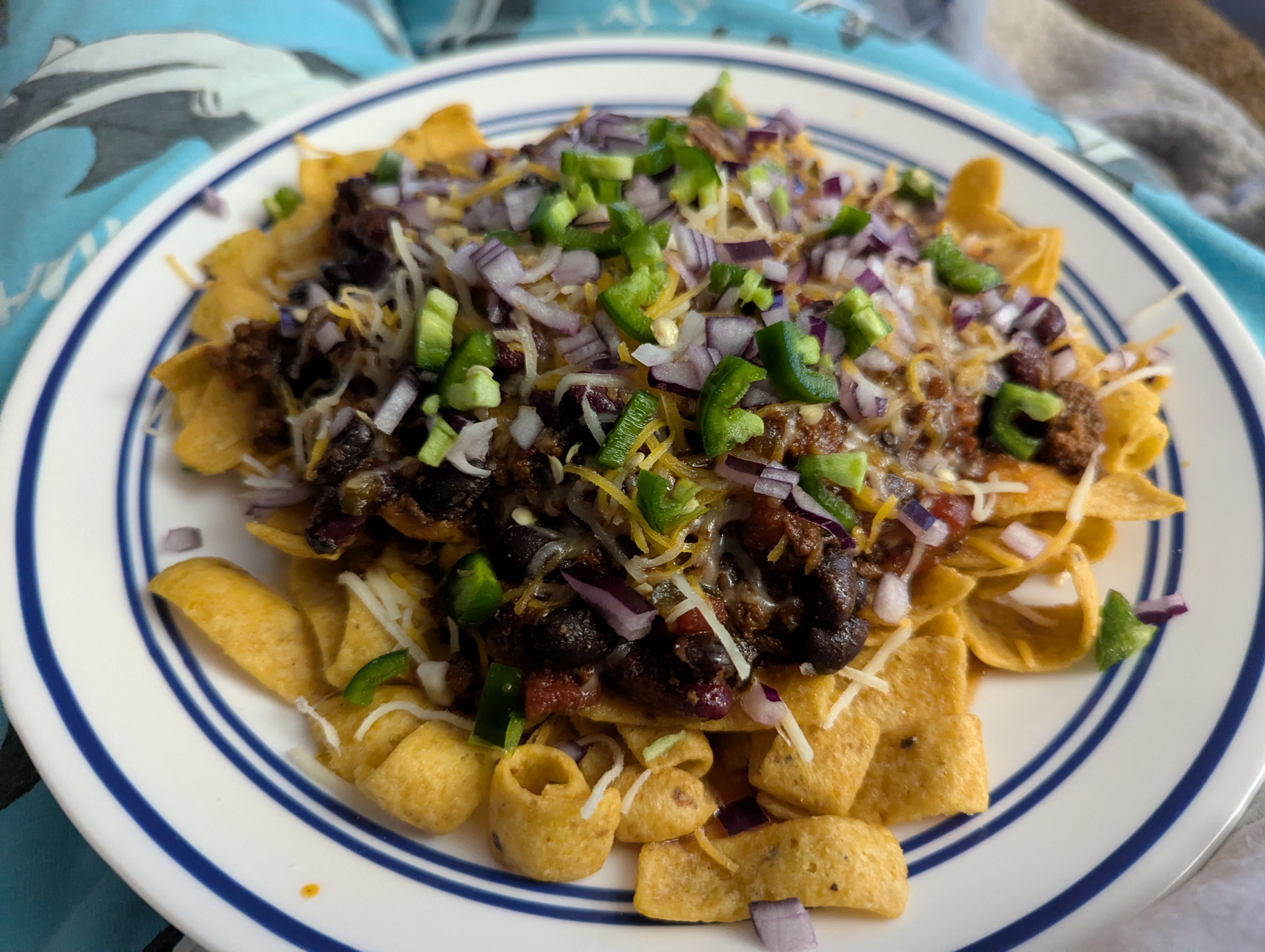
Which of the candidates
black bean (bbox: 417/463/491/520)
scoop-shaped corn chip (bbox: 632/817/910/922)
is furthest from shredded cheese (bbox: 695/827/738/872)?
black bean (bbox: 417/463/491/520)

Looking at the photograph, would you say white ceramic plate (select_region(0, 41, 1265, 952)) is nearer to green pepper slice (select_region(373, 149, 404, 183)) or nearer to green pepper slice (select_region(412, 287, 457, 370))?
green pepper slice (select_region(373, 149, 404, 183))

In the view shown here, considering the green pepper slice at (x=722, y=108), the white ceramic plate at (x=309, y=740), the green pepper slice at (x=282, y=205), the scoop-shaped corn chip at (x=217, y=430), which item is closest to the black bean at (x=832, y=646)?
the white ceramic plate at (x=309, y=740)

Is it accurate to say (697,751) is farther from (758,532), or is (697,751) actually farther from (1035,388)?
(1035,388)

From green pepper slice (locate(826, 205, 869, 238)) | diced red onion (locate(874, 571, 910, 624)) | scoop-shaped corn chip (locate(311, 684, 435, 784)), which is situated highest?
green pepper slice (locate(826, 205, 869, 238))

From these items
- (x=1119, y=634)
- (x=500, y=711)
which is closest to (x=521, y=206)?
(x=500, y=711)

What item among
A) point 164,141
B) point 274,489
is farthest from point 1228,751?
point 164,141
